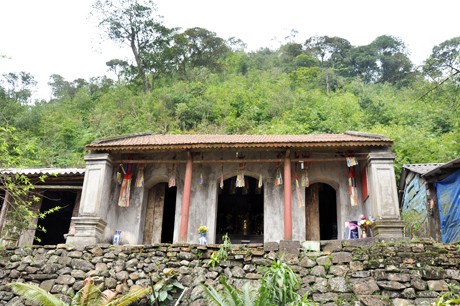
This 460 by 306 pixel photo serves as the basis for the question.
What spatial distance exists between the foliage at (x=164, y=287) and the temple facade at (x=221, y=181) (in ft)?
5.48

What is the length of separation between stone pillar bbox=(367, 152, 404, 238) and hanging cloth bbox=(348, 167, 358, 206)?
484 millimetres

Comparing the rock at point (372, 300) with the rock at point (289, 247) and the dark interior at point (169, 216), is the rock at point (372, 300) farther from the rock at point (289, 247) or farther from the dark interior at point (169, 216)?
the dark interior at point (169, 216)

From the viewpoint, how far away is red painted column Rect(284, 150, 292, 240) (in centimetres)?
1108

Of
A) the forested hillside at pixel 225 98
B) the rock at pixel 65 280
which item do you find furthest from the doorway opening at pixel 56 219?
the rock at pixel 65 280

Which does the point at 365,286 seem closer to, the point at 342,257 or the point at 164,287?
the point at 342,257

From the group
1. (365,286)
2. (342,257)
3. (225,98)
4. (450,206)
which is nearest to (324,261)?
(342,257)

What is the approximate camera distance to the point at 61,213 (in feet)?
53.9

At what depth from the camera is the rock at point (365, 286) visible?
29.7ft

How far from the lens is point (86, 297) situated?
885 cm

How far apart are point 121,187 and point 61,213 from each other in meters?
4.90

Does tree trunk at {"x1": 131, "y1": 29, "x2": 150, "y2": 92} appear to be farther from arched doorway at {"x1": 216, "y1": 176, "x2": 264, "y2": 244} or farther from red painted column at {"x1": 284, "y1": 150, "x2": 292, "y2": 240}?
red painted column at {"x1": 284, "y1": 150, "x2": 292, "y2": 240}

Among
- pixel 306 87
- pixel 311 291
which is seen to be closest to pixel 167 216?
pixel 311 291

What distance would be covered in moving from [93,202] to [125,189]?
1277 mm

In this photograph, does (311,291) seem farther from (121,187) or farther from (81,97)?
(81,97)
